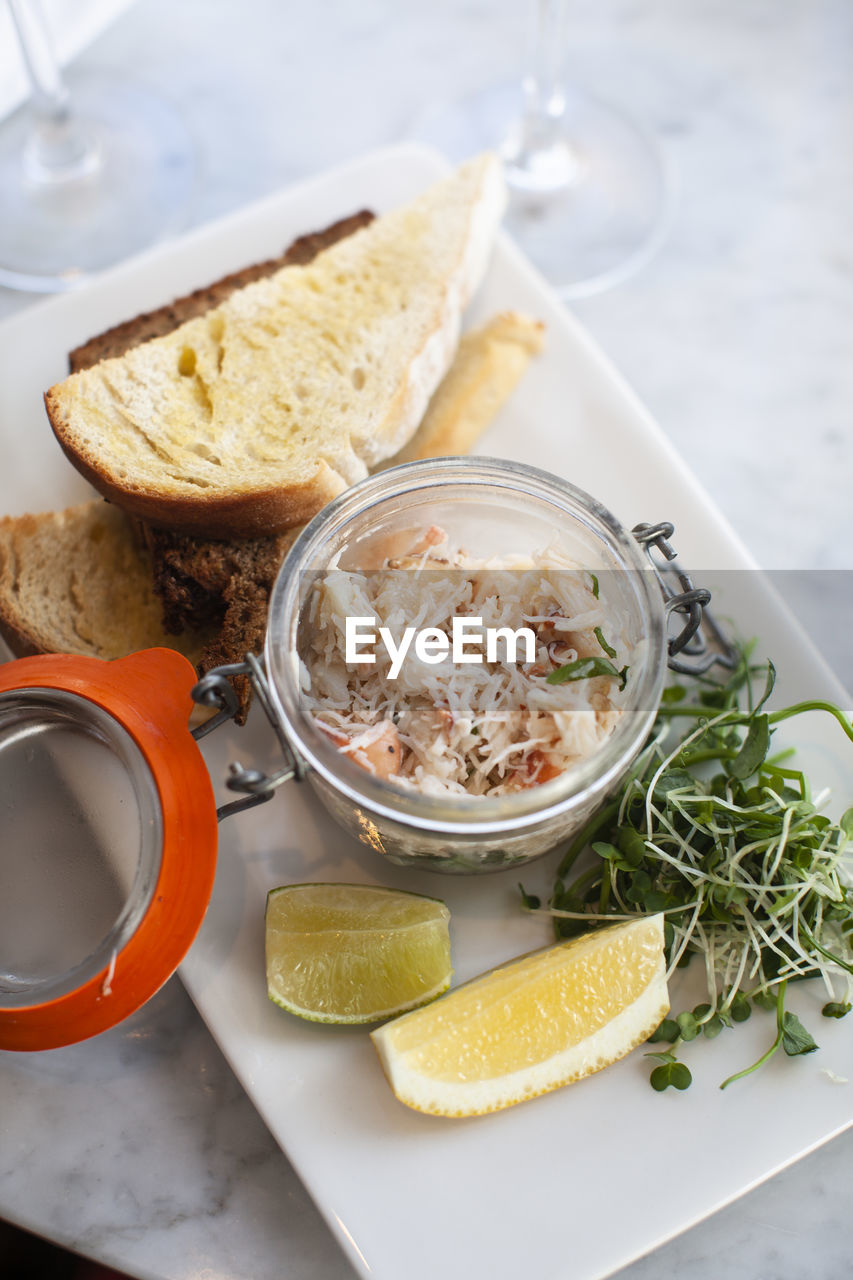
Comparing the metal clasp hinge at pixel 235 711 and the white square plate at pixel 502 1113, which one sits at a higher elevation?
the metal clasp hinge at pixel 235 711

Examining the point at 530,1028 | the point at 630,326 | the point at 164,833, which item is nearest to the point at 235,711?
the point at 164,833

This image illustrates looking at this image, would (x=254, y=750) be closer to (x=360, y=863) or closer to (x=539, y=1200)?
(x=360, y=863)

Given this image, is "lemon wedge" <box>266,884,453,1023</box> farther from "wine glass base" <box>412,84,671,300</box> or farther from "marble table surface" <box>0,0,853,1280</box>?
"wine glass base" <box>412,84,671,300</box>

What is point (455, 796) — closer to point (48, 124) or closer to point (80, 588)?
point (80, 588)

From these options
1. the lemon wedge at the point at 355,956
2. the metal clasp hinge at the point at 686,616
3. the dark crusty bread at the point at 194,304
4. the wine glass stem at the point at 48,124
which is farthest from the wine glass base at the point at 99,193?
the lemon wedge at the point at 355,956

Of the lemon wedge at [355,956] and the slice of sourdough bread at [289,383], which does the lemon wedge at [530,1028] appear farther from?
the slice of sourdough bread at [289,383]

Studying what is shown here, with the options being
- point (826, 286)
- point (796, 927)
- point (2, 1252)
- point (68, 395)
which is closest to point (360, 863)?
point (796, 927)
